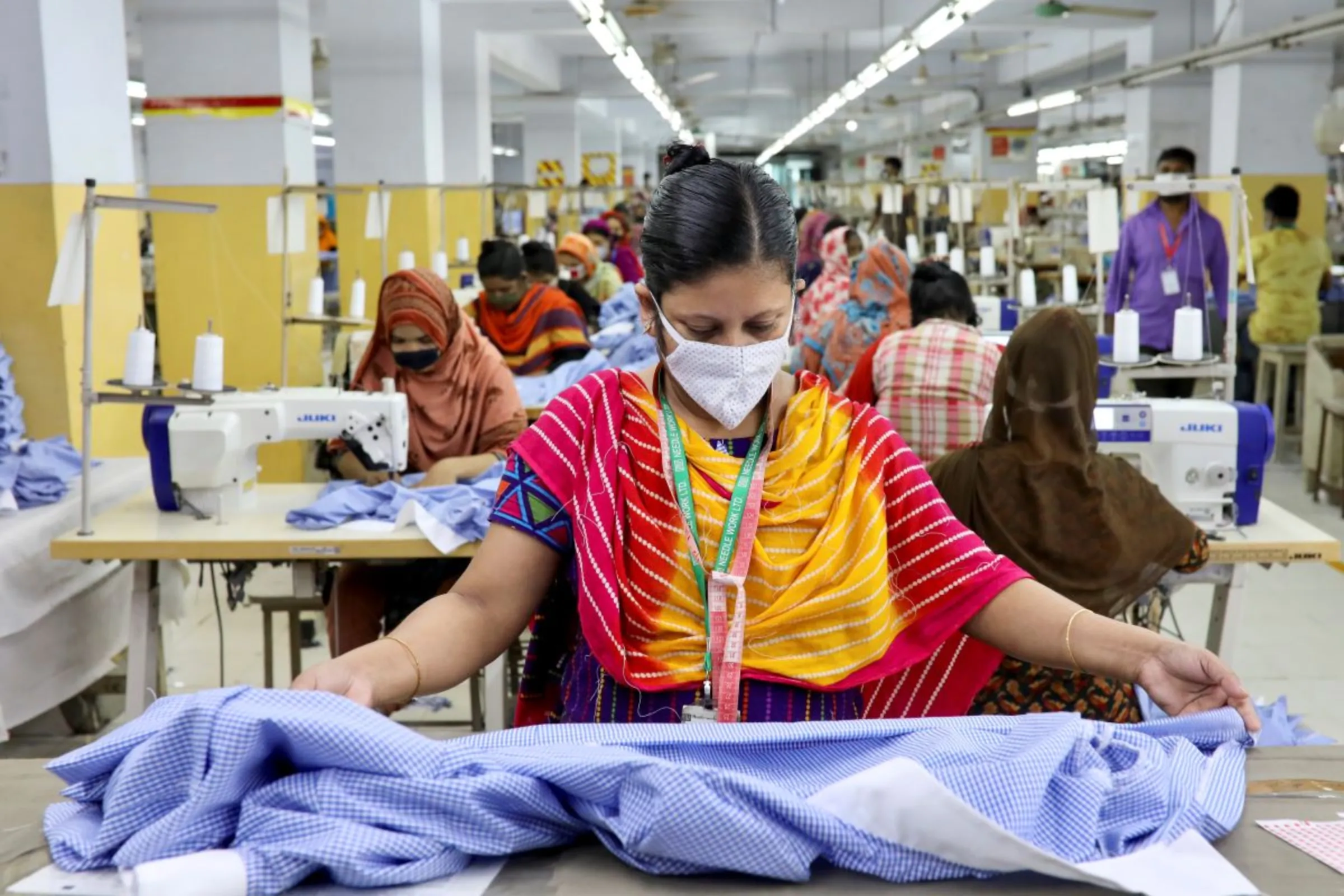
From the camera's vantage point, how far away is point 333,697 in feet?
4.14

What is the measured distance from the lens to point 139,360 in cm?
336

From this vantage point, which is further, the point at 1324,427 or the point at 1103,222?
the point at 1324,427

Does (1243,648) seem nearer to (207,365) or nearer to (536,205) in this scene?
(207,365)

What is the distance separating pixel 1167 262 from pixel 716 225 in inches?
213

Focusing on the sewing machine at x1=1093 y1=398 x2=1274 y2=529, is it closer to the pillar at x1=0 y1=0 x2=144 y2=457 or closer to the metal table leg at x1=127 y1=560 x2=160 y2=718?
the metal table leg at x1=127 y1=560 x2=160 y2=718

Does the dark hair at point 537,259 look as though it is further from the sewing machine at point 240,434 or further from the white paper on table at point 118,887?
the white paper on table at point 118,887

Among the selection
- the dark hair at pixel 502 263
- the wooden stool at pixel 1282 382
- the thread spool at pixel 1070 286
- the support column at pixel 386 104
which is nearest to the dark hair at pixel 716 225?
the dark hair at pixel 502 263

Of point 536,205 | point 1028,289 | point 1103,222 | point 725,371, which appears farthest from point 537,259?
point 725,371

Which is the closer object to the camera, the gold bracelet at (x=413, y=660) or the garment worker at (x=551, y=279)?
the gold bracelet at (x=413, y=660)

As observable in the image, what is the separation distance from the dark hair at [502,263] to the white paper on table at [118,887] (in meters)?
5.38

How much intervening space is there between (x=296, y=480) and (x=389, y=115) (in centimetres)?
419

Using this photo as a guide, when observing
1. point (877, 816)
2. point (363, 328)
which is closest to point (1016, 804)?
point (877, 816)

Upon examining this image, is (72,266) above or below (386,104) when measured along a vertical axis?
below

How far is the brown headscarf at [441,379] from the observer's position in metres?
4.13
